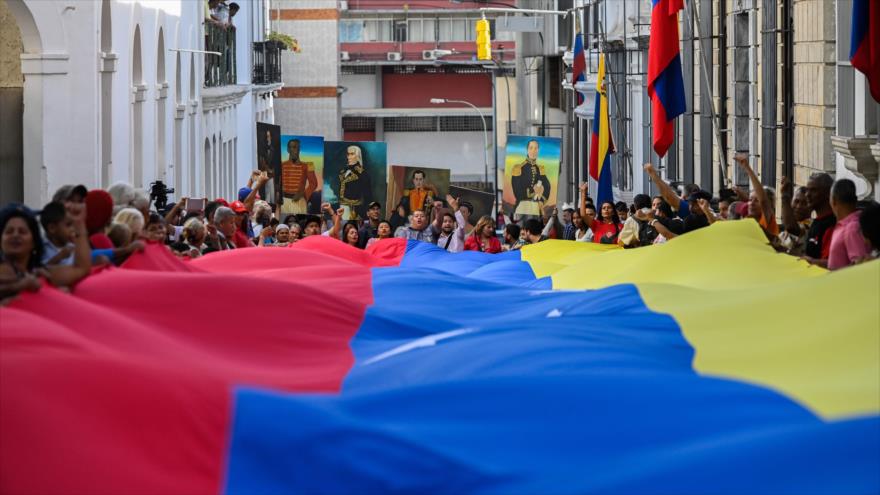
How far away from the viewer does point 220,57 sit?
42.5 metres

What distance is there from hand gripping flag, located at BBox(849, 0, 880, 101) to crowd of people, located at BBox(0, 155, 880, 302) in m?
1.19

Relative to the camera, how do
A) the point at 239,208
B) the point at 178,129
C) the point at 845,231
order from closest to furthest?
the point at 845,231, the point at 239,208, the point at 178,129

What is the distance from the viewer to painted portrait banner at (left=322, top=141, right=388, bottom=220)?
28.0 metres

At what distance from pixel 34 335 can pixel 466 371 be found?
2180 millimetres

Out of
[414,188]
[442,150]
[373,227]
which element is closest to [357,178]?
[414,188]

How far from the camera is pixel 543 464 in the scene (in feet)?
23.7

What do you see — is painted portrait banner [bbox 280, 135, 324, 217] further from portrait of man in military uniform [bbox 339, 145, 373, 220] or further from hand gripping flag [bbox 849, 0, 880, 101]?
hand gripping flag [bbox 849, 0, 880, 101]

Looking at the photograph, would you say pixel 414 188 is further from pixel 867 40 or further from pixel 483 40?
pixel 483 40

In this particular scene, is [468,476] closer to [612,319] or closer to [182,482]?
[182,482]

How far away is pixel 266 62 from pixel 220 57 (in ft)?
44.9

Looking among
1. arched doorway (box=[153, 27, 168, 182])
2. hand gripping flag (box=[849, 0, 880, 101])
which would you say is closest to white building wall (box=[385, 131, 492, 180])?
arched doorway (box=[153, 27, 168, 182])

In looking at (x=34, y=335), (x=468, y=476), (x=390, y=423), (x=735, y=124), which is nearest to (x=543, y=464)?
(x=468, y=476)

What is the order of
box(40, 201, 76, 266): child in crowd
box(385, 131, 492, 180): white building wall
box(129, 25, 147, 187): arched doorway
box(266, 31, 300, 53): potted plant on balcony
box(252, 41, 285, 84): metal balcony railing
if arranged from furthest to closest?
box(385, 131, 492, 180): white building wall < box(266, 31, 300, 53): potted plant on balcony < box(252, 41, 285, 84): metal balcony railing < box(129, 25, 147, 187): arched doorway < box(40, 201, 76, 266): child in crowd

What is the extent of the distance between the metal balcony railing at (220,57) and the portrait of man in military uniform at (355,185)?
12.1m
